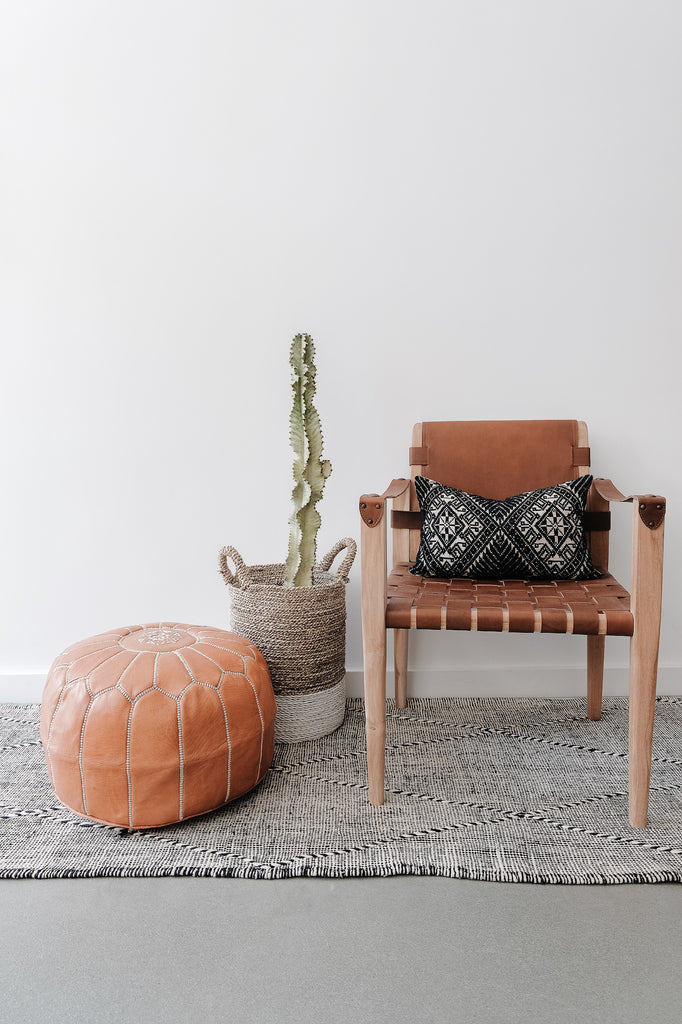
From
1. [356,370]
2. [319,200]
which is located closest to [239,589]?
[356,370]

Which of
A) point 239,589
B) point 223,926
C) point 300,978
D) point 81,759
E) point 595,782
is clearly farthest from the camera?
point 239,589

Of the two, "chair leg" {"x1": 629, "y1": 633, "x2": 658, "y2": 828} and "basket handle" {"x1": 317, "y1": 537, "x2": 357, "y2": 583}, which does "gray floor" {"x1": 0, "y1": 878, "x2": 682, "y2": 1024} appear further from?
"basket handle" {"x1": 317, "y1": 537, "x2": 357, "y2": 583}

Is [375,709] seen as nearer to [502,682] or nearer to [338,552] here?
[338,552]

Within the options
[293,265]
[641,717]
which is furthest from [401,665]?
[293,265]

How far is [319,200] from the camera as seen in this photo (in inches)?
81.6

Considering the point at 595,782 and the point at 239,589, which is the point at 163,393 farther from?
the point at 595,782

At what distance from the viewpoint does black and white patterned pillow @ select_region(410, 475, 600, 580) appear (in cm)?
172

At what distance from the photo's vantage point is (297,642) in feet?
5.97

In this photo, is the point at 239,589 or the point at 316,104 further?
the point at 316,104

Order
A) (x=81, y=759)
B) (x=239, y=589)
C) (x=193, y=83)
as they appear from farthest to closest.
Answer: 1. (x=193, y=83)
2. (x=239, y=589)
3. (x=81, y=759)

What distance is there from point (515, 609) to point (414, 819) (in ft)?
1.56

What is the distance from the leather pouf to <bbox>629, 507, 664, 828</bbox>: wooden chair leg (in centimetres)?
76

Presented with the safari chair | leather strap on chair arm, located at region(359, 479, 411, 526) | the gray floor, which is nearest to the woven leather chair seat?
the safari chair

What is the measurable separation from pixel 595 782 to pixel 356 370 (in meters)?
1.24
